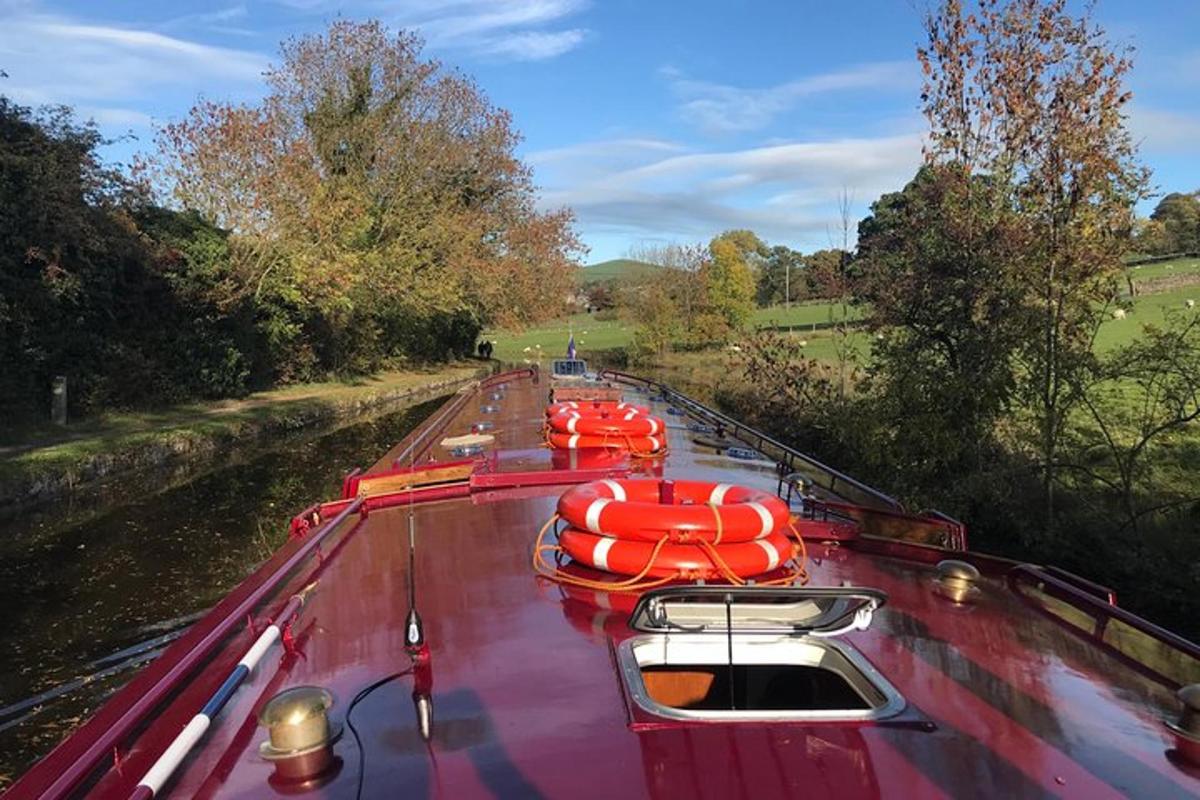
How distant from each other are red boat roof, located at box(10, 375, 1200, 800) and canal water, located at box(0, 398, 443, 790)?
6.61 feet

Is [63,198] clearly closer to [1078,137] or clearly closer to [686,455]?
[686,455]

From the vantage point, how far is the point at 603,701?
95.0 inches

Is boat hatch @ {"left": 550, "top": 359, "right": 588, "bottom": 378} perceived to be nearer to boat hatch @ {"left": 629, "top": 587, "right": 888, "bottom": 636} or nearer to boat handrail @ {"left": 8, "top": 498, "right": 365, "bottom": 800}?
boat handrail @ {"left": 8, "top": 498, "right": 365, "bottom": 800}

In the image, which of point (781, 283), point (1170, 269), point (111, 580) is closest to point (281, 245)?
point (111, 580)

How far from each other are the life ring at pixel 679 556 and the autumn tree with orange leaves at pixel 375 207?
54.5 feet

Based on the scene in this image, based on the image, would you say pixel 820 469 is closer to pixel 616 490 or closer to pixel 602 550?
pixel 616 490

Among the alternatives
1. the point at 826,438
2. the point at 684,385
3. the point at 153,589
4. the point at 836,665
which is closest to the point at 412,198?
the point at 684,385

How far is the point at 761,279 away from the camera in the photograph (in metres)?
59.2

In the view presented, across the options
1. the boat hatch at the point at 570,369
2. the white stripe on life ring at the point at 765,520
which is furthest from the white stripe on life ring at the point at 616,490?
the boat hatch at the point at 570,369

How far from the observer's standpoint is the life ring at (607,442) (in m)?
6.61

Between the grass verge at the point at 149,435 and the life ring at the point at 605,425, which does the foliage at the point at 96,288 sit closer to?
the grass verge at the point at 149,435

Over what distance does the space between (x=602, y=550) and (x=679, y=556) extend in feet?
1.16

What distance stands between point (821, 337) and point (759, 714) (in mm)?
30490

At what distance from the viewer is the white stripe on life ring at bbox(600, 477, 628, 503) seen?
11.7 feet
